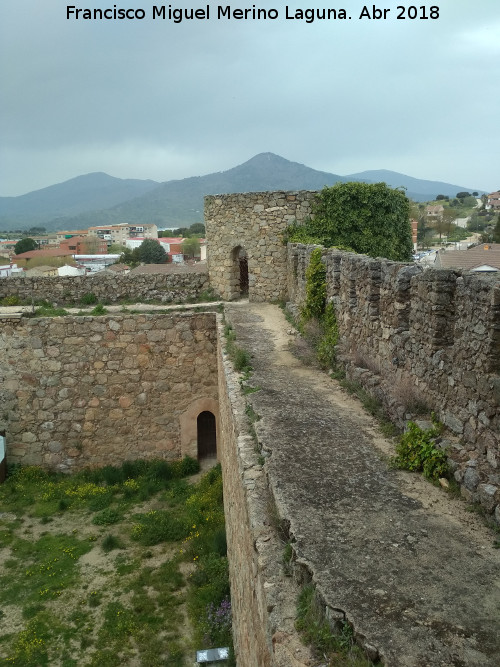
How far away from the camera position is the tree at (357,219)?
45.3ft

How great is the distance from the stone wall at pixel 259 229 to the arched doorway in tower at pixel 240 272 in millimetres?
127

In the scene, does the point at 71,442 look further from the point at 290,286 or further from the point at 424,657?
the point at 424,657

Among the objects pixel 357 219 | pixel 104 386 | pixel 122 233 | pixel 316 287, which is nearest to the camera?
pixel 316 287

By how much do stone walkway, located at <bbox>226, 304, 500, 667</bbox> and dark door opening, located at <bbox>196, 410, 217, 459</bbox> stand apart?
687 cm

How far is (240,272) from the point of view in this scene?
1602 centimetres

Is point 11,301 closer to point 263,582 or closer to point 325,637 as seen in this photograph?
point 263,582

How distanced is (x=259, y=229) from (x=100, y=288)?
187 inches

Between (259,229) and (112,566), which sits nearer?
(112,566)

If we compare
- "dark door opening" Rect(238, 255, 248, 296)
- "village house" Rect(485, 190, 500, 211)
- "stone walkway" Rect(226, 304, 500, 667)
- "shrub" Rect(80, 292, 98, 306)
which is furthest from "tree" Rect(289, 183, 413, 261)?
"village house" Rect(485, 190, 500, 211)

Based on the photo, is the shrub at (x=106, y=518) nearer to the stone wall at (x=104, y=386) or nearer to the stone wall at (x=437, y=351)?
the stone wall at (x=104, y=386)

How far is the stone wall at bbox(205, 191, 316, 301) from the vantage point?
1400cm

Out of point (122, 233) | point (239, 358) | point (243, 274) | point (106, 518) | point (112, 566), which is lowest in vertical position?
point (112, 566)

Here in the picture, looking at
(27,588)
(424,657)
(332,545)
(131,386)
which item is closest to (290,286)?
(131,386)

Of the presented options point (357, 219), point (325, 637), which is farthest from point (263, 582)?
point (357, 219)
